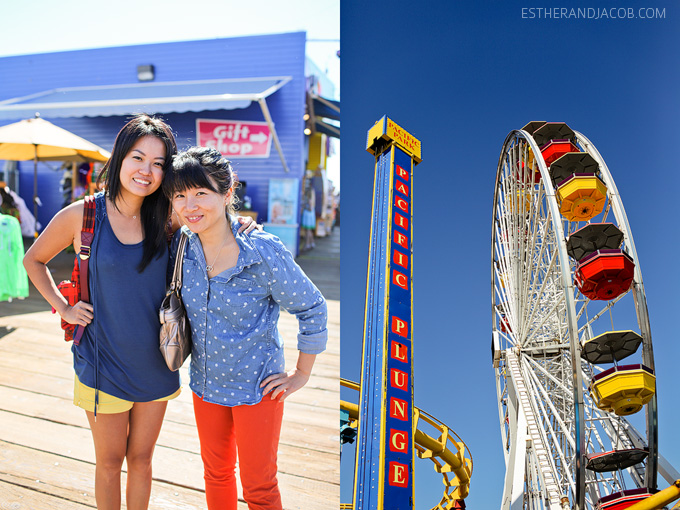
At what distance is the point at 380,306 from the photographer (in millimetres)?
2617

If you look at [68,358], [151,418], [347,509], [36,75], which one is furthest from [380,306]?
[36,75]

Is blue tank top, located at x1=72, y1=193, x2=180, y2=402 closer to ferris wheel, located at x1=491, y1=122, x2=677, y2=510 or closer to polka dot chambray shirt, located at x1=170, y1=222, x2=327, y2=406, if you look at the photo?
polka dot chambray shirt, located at x1=170, y1=222, x2=327, y2=406

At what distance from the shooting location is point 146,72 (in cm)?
823

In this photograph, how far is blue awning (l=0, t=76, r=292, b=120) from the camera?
21.7ft

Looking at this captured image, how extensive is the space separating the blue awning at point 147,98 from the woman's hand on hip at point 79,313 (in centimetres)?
506

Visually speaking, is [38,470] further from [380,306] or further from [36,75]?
[36,75]

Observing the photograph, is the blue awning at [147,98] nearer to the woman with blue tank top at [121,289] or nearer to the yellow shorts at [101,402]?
the woman with blue tank top at [121,289]

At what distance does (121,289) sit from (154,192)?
37 cm

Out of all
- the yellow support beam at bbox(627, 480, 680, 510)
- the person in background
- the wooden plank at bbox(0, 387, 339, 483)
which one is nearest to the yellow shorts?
the wooden plank at bbox(0, 387, 339, 483)

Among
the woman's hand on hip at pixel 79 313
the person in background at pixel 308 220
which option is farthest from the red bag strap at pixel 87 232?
the person in background at pixel 308 220

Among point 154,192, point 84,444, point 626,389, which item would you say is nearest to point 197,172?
point 154,192

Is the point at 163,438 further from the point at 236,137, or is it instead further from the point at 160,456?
the point at 236,137

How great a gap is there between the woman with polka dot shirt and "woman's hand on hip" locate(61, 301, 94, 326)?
341 mm

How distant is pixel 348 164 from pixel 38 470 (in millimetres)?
2394
